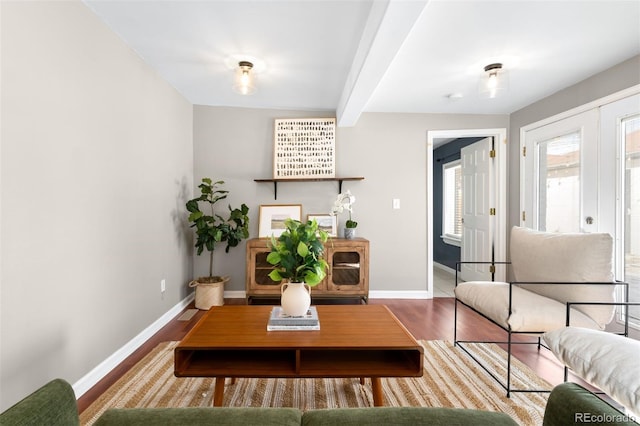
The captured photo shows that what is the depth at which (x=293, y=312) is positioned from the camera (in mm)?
1647

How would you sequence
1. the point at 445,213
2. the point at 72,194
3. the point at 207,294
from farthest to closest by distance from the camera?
the point at 445,213
the point at 207,294
the point at 72,194

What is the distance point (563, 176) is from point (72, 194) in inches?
153

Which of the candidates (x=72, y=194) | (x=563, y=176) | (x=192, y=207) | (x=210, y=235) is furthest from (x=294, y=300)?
(x=563, y=176)

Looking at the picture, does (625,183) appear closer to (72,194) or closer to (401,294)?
(401,294)

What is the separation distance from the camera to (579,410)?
640mm

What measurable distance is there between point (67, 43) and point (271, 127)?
2.10m

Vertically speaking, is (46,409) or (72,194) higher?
(72,194)

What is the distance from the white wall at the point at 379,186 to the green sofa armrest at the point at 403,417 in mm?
3026

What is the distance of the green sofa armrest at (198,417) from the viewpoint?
627 mm

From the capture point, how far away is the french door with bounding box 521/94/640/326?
2352 mm

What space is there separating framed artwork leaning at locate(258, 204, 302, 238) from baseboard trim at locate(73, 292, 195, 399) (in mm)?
1175

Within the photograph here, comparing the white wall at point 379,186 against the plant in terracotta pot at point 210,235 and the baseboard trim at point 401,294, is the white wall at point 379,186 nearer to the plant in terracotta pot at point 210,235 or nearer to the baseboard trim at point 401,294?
the baseboard trim at point 401,294

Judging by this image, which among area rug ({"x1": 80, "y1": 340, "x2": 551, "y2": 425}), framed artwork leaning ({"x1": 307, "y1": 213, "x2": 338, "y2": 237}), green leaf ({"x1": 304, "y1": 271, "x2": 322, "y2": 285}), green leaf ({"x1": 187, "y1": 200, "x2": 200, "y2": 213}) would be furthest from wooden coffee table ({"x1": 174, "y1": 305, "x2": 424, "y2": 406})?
framed artwork leaning ({"x1": 307, "y1": 213, "x2": 338, "y2": 237})

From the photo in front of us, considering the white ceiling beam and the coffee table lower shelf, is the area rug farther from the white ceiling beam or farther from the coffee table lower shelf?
the white ceiling beam
